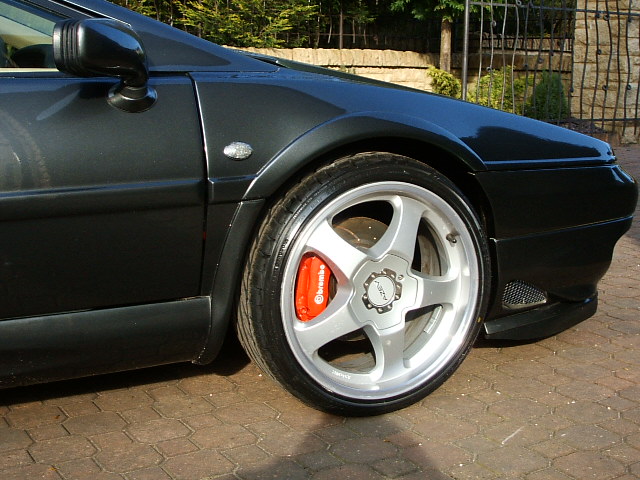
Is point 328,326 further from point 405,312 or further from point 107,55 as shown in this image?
point 107,55

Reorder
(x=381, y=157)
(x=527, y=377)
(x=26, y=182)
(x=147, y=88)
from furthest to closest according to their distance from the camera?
(x=527, y=377) < (x=381, y=157) < (x=147, y=88) < (x=26, y=182)

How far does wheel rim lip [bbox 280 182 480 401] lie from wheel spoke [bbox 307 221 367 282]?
3 centimetres

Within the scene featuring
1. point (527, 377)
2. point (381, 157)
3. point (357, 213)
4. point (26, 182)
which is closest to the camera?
point (26, 182)

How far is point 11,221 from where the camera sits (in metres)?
2.28

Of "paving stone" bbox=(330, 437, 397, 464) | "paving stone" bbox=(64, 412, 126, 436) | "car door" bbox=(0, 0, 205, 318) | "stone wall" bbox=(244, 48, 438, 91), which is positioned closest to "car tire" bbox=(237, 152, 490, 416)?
"paving stone" bbox=(330, 437, 397, 464)

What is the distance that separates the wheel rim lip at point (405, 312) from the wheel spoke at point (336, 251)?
1.1 inches

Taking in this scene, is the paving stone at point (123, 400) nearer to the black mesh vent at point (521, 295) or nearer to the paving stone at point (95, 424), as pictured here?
the paving stone at point (95, 424)

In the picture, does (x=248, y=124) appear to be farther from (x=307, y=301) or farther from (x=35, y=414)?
(x=35, y=414)

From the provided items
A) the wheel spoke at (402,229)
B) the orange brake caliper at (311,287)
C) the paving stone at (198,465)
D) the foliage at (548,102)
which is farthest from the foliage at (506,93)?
the paving stone at (198,465)

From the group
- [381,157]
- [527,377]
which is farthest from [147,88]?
[527,377]

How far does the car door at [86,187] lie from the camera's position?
7.52ft

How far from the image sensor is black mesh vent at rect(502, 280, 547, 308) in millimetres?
3152

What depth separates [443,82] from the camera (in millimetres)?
12398

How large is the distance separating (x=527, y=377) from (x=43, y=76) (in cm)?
206
